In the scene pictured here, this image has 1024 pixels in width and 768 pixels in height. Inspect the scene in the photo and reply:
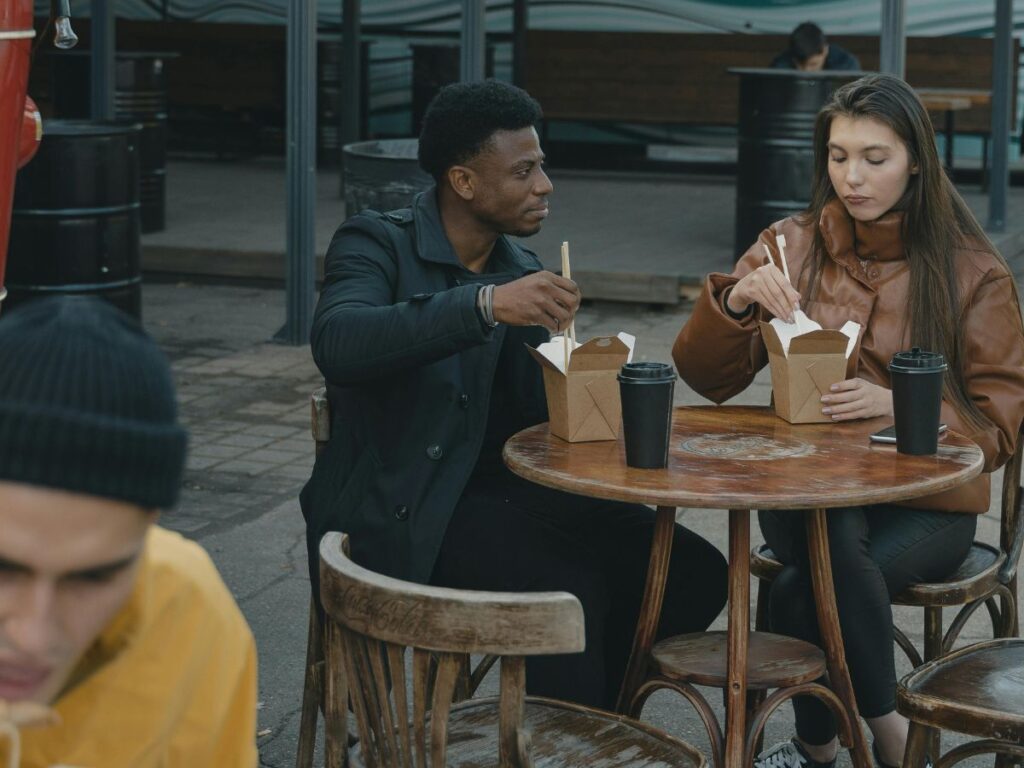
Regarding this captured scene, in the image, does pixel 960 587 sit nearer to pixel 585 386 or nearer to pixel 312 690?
pixel 585 386

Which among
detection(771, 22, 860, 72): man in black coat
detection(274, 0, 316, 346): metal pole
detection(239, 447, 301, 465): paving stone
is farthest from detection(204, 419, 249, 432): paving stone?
detection(771, 22, 860, 72): man in black coat

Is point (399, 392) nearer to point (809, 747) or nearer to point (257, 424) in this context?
point (809, 747)

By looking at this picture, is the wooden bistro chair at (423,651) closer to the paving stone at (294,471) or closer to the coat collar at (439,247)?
the coat collar at (439,247)

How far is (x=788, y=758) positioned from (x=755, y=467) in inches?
28.5

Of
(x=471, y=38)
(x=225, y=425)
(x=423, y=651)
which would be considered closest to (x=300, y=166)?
(x=471, y=38)

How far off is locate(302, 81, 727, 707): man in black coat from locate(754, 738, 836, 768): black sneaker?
295 millimetres

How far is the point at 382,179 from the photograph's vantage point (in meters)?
7.82

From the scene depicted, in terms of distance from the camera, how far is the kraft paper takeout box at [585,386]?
3.04 metres

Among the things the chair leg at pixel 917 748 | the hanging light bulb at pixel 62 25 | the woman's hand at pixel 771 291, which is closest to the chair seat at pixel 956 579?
the chair leg at pixel 917 748

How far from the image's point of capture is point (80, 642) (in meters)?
1.26

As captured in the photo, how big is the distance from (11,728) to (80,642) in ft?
0.31

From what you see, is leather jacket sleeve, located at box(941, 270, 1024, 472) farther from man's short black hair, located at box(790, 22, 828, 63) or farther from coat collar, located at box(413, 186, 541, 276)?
man's short black hair, located at box(790, 22, 828, 63)

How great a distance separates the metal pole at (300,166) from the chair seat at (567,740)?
18.5 ft

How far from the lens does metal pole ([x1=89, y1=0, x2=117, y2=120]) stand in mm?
10117
